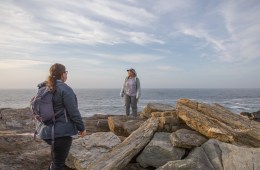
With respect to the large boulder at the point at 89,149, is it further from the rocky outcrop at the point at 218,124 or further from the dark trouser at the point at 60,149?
the rocky outcrop at the point at 218,124

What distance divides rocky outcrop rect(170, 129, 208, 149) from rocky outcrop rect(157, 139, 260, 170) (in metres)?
0.18

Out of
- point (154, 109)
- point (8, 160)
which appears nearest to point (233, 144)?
point (154, 109)

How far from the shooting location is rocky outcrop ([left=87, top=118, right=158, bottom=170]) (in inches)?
263

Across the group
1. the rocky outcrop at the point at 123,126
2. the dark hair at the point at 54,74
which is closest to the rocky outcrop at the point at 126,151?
the rocky outcrop at the point at 123,126

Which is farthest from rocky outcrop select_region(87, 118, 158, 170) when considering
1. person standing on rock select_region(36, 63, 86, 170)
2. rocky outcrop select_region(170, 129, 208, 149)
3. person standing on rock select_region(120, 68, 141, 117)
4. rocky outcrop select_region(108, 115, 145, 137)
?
person standing on rock select_region(120, 68, 141, 117)

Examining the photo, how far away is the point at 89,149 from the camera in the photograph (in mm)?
7605

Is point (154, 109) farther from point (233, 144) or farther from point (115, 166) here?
point (115, 166)

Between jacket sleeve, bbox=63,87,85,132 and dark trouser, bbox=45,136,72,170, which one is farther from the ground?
jacket sleeve, bbox=63,87,85,132

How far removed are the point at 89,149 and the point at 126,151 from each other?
108cm

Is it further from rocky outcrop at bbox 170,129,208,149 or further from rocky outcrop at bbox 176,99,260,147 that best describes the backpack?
rocky outcrop at bbox 176,99,260,147

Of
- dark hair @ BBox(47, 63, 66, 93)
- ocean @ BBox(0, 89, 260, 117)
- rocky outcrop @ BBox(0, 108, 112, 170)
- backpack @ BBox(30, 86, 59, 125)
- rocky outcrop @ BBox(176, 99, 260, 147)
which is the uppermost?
dark hair @ BBox(47, 63, 66, 93)

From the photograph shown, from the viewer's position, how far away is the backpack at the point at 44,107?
5098mm

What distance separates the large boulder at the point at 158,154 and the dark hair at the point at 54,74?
3.32 m

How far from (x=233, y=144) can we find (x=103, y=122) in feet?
19.3
